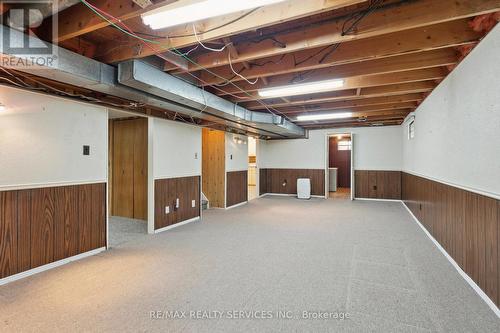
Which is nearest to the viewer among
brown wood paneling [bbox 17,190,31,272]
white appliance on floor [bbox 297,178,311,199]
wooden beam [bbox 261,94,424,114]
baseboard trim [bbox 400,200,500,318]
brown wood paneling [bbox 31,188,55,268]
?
baseboard trim [bbox 400,200,500,318]

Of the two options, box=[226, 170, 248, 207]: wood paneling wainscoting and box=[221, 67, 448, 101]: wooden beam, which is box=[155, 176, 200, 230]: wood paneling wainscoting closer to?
box=[226, 170, 248, 207]: wood paneling wainscoting

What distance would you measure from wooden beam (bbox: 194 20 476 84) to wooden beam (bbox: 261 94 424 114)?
2142mm

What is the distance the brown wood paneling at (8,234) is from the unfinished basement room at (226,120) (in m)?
0.01

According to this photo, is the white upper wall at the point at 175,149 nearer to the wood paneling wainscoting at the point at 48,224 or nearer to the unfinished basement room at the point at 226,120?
the unfinished basement room at the point at 226,120

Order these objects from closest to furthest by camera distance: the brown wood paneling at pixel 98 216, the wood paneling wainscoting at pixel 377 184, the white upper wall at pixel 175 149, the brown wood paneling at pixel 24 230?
the brown wood paneling at pixel 24 230, the brown wood paneling at pixel 98 216, the white upper wall at pixel 175 149, the wood paneling wainscoting at pixel 377 184

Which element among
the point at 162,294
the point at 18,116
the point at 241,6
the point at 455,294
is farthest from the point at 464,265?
the point at 18,116

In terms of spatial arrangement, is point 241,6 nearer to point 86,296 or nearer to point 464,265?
point 86,296

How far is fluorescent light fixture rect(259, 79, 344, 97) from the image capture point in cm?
333

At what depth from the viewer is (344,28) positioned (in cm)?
216

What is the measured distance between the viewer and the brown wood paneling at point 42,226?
2.76 meters

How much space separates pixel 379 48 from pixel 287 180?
21.7 ft

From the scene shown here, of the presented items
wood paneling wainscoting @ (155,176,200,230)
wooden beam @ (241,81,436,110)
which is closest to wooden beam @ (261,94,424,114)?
wooden beam @ (241,81,436,110)

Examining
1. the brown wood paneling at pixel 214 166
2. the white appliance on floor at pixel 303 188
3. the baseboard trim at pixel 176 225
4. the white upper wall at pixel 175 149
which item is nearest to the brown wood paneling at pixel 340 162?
the white appliance on floor at pixel 303 188

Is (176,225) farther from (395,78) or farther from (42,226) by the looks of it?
(395,78)
